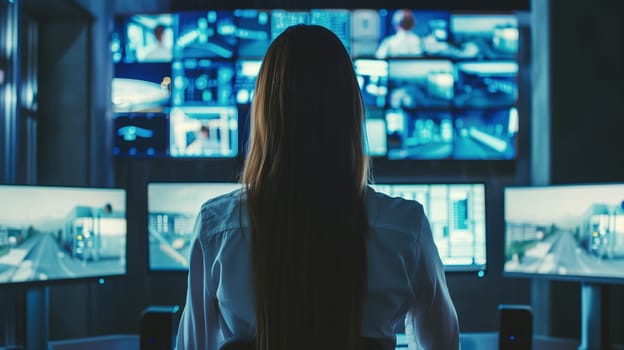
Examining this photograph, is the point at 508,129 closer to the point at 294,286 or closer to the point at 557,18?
the point at 557,18

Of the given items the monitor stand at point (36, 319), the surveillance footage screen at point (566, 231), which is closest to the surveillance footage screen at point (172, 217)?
the monitor stand at point (36, 319)

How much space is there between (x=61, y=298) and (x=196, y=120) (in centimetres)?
104

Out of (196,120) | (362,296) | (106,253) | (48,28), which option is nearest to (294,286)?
(362,296)

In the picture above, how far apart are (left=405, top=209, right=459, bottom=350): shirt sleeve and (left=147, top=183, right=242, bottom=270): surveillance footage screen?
1435 millimetres

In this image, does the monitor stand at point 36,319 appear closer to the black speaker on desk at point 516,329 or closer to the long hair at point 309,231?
the long hair at point 309,231

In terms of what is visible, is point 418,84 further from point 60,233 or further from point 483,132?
point 60,233

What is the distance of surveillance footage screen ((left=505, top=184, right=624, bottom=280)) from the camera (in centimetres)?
208

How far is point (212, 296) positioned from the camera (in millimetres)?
988

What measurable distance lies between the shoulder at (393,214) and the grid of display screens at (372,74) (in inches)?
73.3

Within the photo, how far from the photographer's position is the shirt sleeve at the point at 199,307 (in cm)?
99

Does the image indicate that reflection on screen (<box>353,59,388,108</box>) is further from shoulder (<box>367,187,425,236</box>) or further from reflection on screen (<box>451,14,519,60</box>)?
shoulder (<box>367,187,425,236</box>)

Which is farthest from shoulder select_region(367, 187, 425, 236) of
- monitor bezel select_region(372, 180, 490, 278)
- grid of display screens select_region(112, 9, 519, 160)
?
grid of display screens select_region(112, 9, 519, 160)

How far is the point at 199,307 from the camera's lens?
1.02m

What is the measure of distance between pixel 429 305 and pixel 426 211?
4.54 ft
